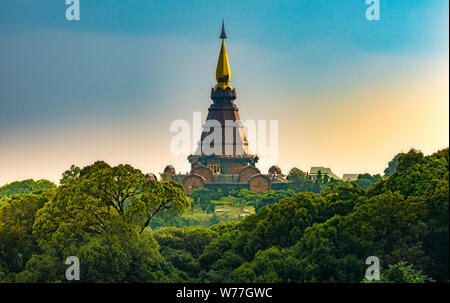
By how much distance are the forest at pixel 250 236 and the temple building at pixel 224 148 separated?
44.8m

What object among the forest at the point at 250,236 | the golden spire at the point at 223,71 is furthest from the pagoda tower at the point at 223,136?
the forest at the point at 250,236

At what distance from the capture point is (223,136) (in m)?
104

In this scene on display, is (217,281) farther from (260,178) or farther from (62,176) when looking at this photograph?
(260,178)

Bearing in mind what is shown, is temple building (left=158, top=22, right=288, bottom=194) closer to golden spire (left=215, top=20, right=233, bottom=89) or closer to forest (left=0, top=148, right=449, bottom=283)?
golden spire (left=215, top=20, right=233, bottom=89)

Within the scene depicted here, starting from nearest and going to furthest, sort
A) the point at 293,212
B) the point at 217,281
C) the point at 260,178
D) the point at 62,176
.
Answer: the point at 217,281 < the point at 293,212 < the point at 62,176 < the point at 260,178

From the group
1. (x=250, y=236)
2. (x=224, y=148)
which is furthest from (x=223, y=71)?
(x=250, y=236)

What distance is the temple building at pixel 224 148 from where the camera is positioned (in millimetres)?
98375

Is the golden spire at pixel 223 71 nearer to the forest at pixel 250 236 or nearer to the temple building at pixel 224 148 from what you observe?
the temple building at pixel 224 148

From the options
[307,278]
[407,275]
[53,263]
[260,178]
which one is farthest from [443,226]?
[260,178]

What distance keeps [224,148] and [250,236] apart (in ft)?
183

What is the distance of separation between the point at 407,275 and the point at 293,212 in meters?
9.00

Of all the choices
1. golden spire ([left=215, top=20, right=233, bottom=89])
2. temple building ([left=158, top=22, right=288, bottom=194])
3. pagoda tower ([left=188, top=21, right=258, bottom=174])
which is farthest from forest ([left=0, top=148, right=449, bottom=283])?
golden spire ([left=215, top=20, right=233, bottom=89])

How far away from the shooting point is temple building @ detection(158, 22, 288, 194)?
323 feet
